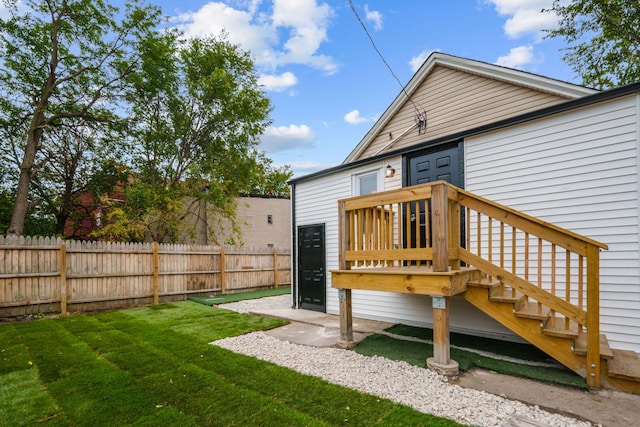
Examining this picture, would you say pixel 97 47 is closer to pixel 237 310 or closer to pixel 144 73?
pixel 144 73

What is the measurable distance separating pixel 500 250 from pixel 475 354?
4.76 feet

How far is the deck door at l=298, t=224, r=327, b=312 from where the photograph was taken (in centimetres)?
717

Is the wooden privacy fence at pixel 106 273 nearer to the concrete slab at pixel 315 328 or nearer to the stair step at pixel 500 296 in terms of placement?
the concrete slab at pixel 315 328

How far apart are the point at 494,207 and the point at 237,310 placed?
6.13 m

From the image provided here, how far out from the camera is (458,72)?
25.9 feet

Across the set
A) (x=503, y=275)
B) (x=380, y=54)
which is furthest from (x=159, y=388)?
(x=380, y=54)

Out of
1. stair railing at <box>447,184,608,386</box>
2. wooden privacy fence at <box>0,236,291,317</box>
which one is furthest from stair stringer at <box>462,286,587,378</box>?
wooden privacy fence at <box>0,236,291,317</box>

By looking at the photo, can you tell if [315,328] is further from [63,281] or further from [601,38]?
[601,38]

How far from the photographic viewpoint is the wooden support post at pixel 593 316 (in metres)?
3.04

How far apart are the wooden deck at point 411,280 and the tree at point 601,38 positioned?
36.8ft

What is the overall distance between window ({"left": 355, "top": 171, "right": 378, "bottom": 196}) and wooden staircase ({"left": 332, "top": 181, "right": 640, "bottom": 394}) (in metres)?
1.76

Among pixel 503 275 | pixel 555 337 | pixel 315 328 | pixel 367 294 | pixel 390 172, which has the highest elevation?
pixel 390 172

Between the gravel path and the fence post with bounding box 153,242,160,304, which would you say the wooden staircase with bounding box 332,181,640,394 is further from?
the fence post with bounding box 153,242,160,304

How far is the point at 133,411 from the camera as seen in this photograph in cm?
279
